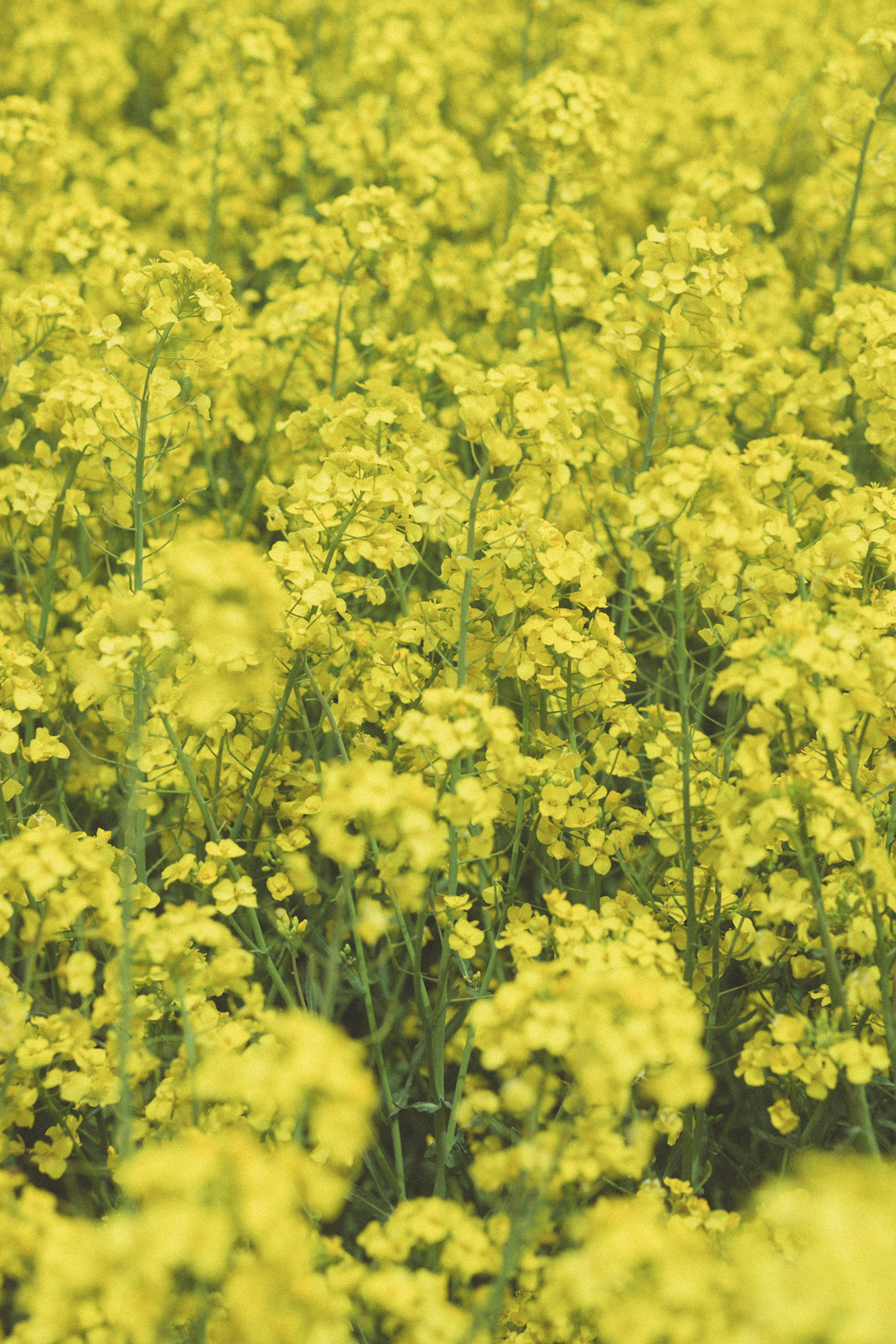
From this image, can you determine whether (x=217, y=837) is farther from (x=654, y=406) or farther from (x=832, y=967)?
(x=654, y=406)

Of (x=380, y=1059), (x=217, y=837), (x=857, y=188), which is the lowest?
(x=380, y=1059)

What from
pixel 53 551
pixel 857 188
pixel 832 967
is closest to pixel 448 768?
pixel 832 967

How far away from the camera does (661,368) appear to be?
3229 mm

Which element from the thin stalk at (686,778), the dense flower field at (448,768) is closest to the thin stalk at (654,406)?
the dense flower field at (448,768)

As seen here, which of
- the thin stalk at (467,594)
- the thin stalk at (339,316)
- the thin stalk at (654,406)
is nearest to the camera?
the thin stalk at (467,594)

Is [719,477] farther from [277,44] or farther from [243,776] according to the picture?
[277,44]

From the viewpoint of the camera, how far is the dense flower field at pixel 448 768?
5.55 feet

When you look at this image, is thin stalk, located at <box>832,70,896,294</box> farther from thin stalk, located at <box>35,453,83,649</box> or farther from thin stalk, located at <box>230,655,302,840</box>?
thin stalk, located at <box>35,453,83,649</box>

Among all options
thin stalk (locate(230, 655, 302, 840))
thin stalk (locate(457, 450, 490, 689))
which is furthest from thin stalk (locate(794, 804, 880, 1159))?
thin stalk (locate(230, 655, 302, 840))

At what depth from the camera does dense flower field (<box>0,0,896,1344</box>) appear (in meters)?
1.69

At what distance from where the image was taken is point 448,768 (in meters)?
2.48

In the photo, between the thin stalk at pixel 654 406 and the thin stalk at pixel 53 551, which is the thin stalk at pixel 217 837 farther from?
the thin stalk at pixel 654 406

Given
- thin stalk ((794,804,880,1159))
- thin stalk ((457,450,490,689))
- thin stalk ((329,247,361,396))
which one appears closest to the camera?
thin stalk ((794,804,880,1159))

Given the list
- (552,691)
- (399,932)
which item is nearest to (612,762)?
(552,691)
